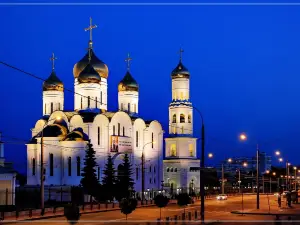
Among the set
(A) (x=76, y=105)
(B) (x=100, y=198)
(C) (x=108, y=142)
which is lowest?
(B) (x=100, y=198)

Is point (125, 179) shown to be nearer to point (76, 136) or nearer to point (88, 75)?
point (76, 136)

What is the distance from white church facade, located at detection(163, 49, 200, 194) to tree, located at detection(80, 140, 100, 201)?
19.4m

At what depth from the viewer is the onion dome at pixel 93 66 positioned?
7500 cm

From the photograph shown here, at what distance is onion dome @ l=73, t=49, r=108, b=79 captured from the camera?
75000 mm

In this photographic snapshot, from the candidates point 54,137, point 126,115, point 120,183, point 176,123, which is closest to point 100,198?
point 120,183

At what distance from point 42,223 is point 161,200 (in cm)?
755

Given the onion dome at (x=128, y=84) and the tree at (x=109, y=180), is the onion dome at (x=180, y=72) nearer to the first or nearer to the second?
the onion dome at (x=128, y=84)

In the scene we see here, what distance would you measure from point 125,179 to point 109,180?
11.6ft

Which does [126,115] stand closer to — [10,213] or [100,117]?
[100,117]

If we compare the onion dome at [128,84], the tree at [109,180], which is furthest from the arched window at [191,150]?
the tree at [109,180]

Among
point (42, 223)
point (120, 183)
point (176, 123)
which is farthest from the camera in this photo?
point (176, 123)

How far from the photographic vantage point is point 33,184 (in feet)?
222

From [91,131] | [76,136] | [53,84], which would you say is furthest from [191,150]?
[76,136]

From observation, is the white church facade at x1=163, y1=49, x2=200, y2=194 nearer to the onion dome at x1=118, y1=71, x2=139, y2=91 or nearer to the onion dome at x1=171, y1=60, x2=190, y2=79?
the onion dome at x1=171, y1=60, x2=190, y2=79
